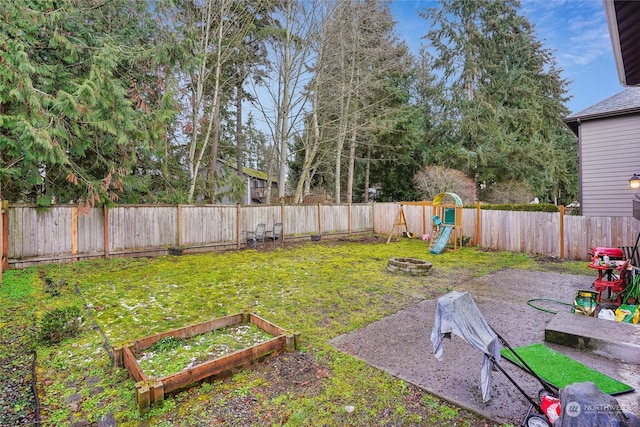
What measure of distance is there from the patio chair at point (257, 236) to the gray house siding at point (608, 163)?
10.0 m

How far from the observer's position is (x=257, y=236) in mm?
10469

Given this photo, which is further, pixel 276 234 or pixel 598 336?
pixel 276 234

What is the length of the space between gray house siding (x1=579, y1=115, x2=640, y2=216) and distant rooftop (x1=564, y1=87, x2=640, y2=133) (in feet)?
0.77

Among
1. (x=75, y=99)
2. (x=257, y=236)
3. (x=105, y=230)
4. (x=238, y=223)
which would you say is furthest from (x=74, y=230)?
(x=257, y=236)

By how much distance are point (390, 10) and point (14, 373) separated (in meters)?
20.3

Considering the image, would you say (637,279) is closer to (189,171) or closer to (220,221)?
(220,221)

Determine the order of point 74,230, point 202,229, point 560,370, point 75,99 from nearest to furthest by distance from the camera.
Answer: point 560,370, point 75,99, point 74,230, point 202,229

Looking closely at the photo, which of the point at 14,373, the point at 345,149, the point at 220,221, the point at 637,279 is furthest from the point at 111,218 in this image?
the point at 345,149

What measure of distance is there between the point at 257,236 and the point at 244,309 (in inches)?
243

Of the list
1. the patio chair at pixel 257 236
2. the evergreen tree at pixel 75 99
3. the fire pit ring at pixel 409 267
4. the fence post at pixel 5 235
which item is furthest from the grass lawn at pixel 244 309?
the evergreen tree at pixel 75 99

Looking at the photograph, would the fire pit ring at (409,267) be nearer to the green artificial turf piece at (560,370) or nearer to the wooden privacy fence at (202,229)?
the green artificial turf piece at (560,370)

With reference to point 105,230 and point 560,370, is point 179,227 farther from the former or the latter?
point 560,370

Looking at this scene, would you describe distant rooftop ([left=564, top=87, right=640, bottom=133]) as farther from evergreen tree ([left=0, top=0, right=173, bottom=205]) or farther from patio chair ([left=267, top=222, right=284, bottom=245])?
evergreen tree ([left=0, top=0, right=173, bottom=205])

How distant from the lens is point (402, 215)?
1232 cm
